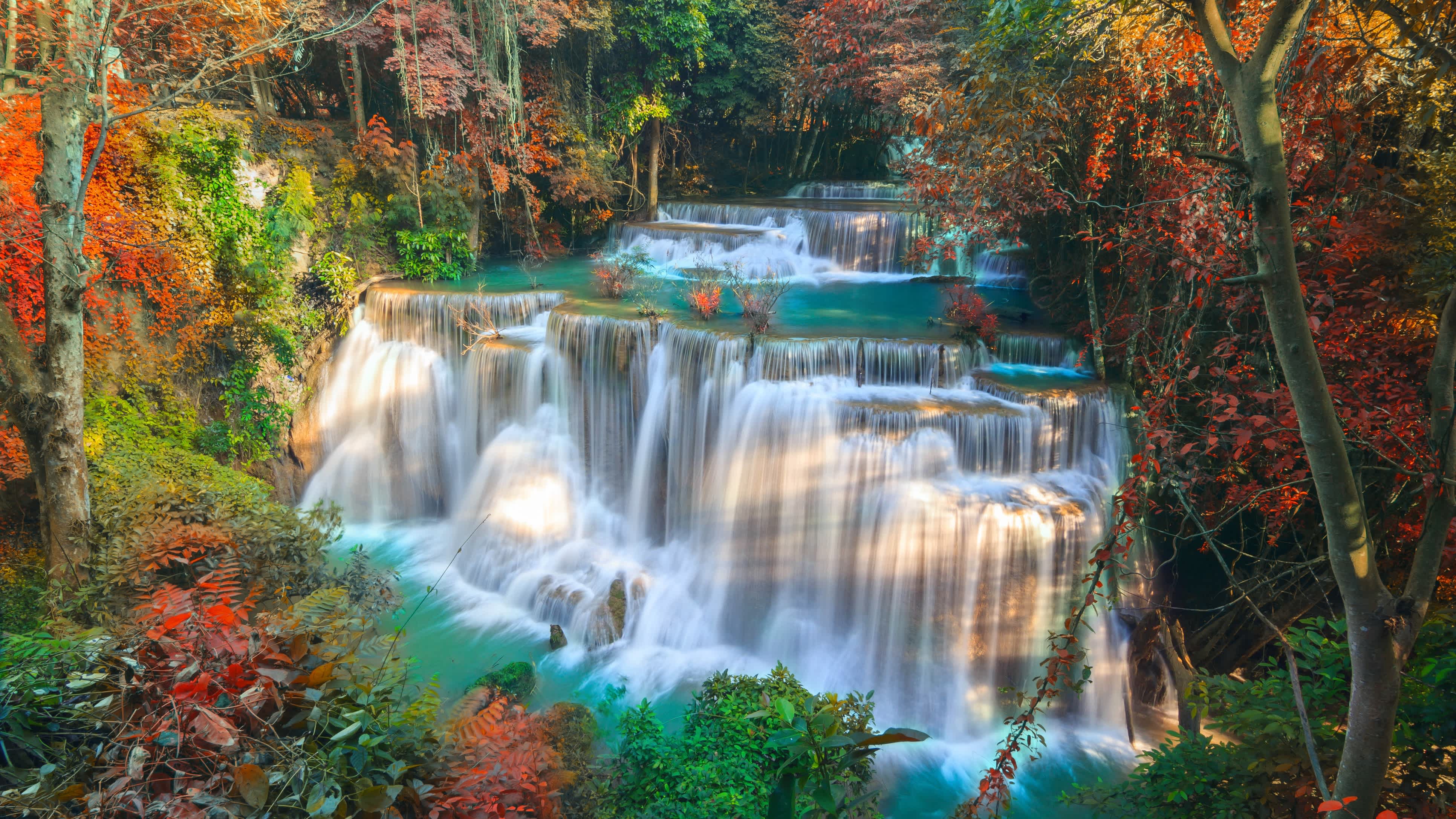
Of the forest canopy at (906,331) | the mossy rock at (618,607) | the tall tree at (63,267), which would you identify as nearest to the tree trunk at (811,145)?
the forest canopy at (906,331)

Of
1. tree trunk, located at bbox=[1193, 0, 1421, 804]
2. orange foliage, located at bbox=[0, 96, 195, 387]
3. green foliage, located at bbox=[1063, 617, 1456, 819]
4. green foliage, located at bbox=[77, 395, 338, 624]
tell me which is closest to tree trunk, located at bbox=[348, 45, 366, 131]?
orange foliage, located at bbox=[0, 96, 195, 387]

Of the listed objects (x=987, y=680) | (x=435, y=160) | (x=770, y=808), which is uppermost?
(x=435, y=160)

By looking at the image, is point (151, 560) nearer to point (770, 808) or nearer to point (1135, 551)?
point (770, 808)

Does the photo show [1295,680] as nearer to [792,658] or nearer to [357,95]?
[792,658]

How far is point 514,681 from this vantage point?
777 cm

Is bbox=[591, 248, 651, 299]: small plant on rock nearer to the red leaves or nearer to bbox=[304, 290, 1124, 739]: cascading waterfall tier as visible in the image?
bbox=[304, 290, 1124, 739]: cascading waterfall tier

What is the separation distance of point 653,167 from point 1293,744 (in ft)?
58.4

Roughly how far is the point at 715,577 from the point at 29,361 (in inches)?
287

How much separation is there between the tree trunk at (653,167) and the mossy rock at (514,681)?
13176 mm

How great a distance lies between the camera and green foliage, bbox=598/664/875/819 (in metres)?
5.29

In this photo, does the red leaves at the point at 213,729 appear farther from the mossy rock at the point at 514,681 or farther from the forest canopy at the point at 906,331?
the mossy rock at the point at 514,681

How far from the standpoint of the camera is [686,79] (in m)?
19.4

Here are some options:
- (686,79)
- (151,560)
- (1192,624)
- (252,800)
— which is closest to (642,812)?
(252,800)

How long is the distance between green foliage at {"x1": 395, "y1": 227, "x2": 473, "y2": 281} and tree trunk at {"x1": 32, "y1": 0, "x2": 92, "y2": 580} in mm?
7954
